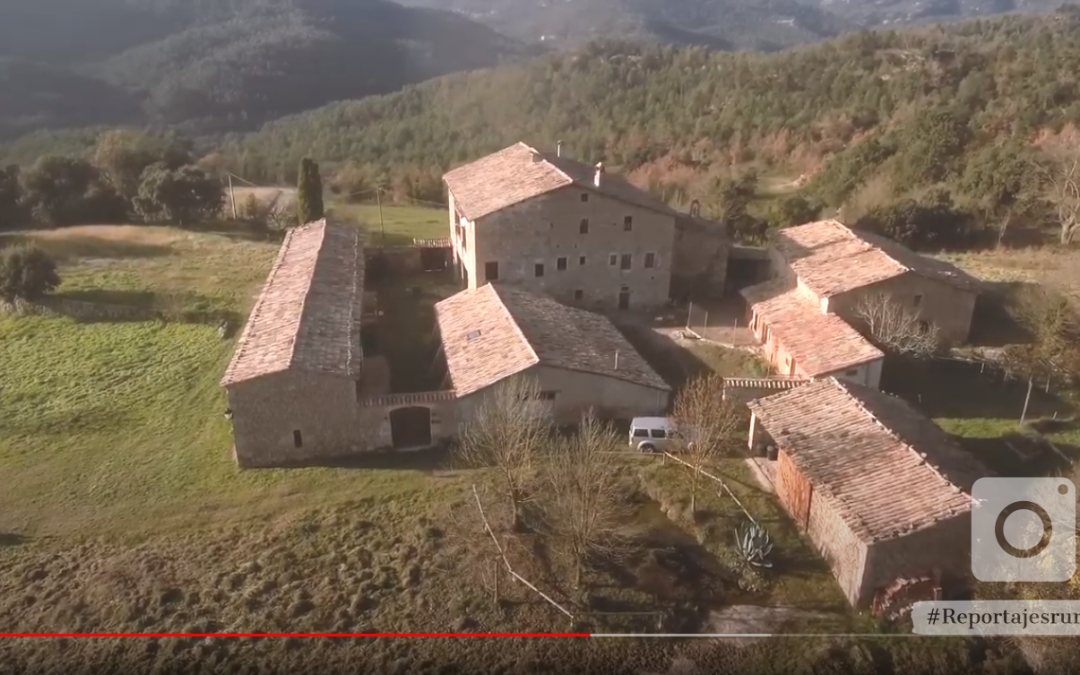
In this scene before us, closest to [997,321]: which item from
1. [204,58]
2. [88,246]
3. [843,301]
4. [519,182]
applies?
[843,301]

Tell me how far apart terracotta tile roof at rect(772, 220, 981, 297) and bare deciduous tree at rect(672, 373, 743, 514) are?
372 inches

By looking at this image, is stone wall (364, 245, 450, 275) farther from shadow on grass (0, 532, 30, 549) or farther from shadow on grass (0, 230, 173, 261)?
shadow on grass (0, 532, 30, 549)

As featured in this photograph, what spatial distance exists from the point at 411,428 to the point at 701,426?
9179mm

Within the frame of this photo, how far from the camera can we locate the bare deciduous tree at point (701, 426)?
23.2m

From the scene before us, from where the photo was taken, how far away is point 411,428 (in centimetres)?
2605

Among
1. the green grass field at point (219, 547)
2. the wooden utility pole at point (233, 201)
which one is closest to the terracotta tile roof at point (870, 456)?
the green grass field at point (219, 547)

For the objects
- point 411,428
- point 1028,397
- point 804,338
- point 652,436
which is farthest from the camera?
point 804,338

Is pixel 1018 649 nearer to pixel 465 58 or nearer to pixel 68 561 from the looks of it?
pixel 68 561

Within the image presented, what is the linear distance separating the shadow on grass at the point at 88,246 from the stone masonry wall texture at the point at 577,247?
2169cm

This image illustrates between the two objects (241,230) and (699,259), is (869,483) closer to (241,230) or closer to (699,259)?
(699,259)

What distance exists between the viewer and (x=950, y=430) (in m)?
27.0

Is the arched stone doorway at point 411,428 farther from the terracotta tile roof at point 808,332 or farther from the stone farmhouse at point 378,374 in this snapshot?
the terracotta tile roof at point 808,332

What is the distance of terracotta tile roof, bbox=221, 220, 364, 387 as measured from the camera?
25.1 meters

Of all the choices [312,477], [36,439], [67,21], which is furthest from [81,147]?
[312,477]
